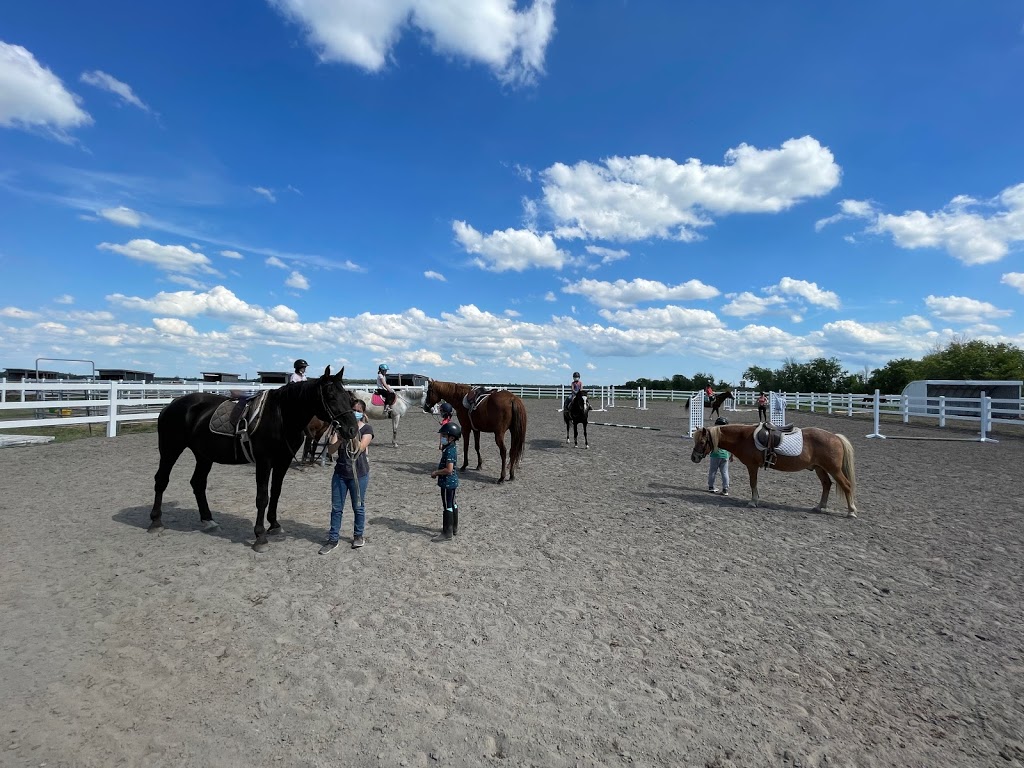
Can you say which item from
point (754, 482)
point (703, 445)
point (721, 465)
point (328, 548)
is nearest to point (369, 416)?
point (328, 548)

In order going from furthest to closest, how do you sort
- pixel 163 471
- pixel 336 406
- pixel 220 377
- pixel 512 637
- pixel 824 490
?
pixel 220 377
pixel 824 490
pixel 163 471
pixel 336 406
pixel 512 637

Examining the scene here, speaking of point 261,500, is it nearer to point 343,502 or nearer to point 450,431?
point 343,502

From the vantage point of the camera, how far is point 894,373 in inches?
2714

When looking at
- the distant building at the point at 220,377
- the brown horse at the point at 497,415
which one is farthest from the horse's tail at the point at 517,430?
the distant building at the point at 220,377

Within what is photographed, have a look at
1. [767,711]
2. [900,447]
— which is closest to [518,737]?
[767,711]

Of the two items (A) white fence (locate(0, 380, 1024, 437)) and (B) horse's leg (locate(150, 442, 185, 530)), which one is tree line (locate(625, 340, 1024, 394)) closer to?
(A) white fence (locate(0, 380, 1024, 437))

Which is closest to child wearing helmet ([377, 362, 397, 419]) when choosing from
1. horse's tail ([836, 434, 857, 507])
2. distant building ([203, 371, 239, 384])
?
horse's tail ([836, 434, 857, 507])

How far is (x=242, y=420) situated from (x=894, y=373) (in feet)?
281

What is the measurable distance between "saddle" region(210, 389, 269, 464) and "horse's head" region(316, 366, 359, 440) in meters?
0.69

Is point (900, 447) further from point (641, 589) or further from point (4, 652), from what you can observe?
point (4, 652)

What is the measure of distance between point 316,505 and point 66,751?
15.3ft

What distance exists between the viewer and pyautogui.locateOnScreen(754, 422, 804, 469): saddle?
23.4ft

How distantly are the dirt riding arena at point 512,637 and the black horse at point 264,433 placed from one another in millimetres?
535

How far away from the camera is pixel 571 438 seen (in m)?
15.8
